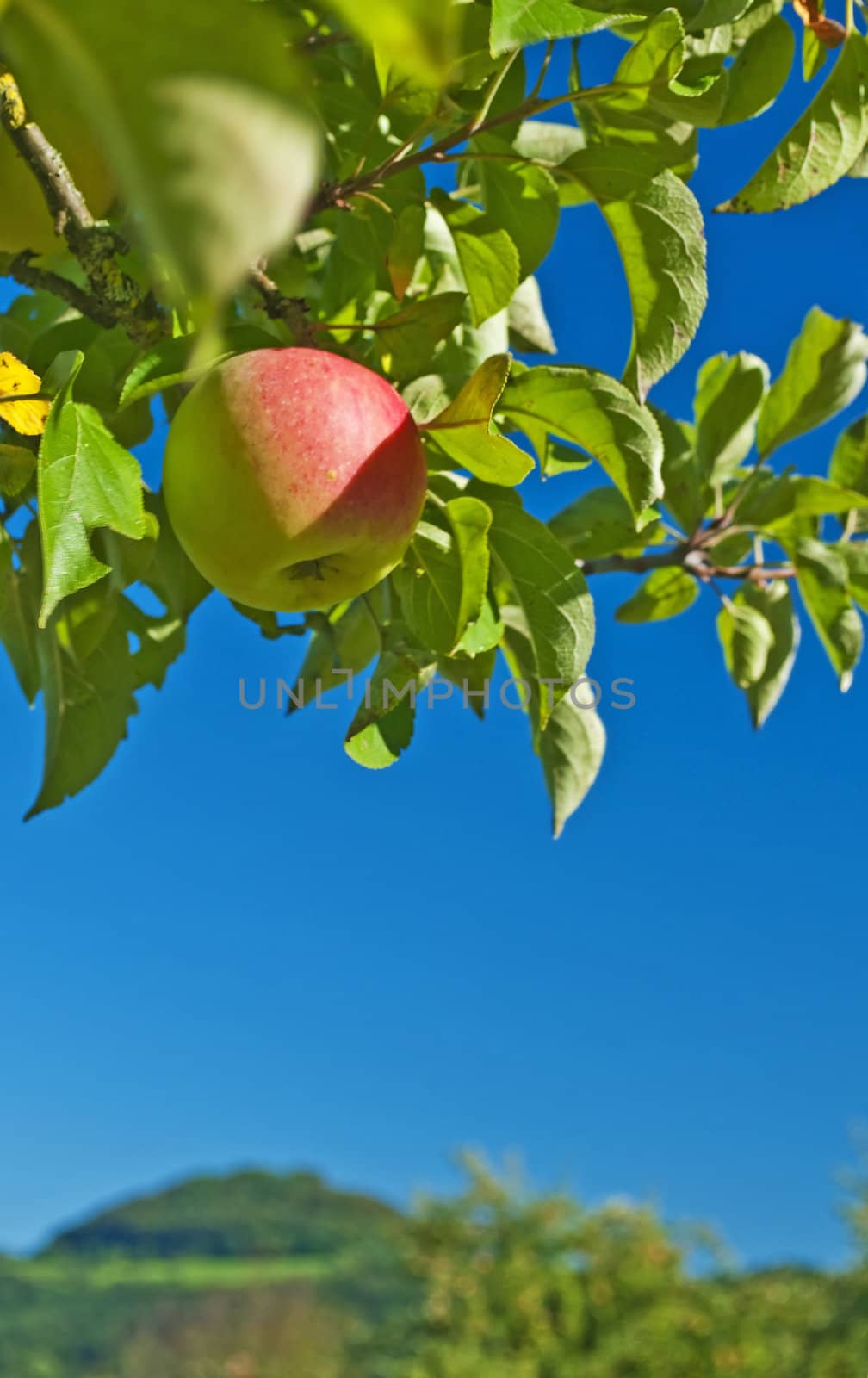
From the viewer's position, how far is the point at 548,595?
3.48 ft

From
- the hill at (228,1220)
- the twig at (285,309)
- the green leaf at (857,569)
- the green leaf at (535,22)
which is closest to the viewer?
the green leaf at (535,22)

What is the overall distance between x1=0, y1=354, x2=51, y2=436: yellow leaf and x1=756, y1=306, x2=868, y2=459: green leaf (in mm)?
943

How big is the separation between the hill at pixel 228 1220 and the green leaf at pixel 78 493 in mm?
23651

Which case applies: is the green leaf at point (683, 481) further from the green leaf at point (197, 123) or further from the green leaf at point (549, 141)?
the green leaf at point (197, 123)

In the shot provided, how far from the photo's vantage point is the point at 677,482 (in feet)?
5.12

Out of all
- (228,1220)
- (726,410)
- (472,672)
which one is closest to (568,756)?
(472,672)

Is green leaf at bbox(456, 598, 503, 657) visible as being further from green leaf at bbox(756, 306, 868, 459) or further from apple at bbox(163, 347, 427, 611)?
green leaf at bbox(756, 306, 868, 459)

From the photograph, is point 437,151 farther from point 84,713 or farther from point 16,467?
point 84,713

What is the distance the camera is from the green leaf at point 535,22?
715 millimetres

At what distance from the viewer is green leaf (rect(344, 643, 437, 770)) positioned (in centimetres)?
100

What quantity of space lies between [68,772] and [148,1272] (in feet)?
80.3

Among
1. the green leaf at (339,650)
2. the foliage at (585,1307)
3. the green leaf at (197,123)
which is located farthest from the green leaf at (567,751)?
the foliage at (585,1307)

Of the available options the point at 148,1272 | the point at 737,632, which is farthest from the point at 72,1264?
the point at 737,632

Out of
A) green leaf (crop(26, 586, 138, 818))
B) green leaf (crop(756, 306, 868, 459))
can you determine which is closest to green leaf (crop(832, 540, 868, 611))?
green leaf (crop(756, 306, 868, 459))
